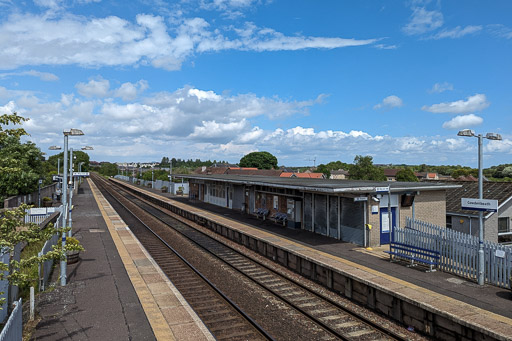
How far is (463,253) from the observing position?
1280cm

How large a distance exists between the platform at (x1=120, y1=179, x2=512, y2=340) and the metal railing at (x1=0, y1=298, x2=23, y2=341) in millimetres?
9323

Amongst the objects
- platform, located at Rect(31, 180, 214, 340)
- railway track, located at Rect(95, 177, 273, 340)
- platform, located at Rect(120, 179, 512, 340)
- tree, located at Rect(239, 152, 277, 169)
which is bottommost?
railway track, located at Rect(95, 177, 273, 340)

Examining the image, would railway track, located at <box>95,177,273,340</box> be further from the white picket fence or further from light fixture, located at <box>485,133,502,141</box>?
light fixture, located at <box>485,133,502,141</box>

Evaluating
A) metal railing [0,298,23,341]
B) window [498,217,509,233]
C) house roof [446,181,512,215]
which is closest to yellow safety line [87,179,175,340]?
metal railing [0,298,23,341]

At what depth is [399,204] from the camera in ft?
60.3

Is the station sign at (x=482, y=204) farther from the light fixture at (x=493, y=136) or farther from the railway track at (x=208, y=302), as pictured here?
the railway track at (x=208, y=302)

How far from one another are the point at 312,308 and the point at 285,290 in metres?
1.90

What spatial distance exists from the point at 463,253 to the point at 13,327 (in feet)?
43.3

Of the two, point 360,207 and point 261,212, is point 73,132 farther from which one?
point 261,212

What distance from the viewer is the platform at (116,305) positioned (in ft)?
28.8

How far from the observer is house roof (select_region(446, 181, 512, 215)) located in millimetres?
22656

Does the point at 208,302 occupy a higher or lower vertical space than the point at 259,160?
lower

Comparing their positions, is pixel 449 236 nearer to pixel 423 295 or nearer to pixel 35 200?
pixel 423 295

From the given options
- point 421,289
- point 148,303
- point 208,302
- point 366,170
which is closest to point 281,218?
point 208,302
